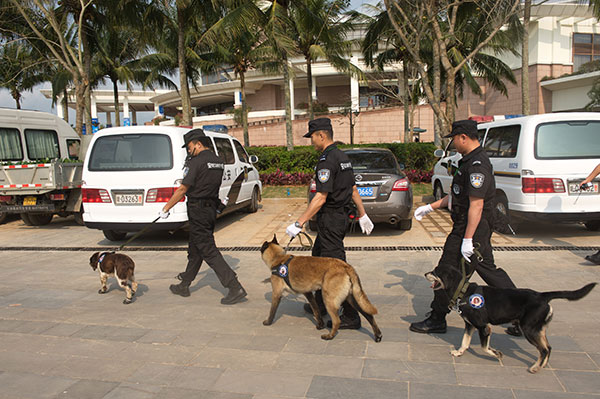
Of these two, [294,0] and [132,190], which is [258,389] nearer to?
[132,190]

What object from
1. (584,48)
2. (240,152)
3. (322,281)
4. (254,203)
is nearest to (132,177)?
(240,152)

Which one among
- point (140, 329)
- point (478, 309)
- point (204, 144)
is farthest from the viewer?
point (204, 144)

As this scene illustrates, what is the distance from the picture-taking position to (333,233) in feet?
13.5

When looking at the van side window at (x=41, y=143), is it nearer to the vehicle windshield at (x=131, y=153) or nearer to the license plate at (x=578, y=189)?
the vehicle windshield at (x=131, y=153)

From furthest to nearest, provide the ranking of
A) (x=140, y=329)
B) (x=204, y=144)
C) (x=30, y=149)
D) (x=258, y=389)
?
(x=30, y=149), (x=204, y=144), (x=140, y=329), (x=258, y=389)

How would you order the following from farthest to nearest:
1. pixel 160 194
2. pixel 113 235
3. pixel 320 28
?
pixel 320 28, pixel 113 235, pixel 160 194

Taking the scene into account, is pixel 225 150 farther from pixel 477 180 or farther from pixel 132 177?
pixel 477 180

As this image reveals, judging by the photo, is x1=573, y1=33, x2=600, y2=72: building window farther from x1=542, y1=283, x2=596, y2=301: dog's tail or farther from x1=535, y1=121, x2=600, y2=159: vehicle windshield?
x1=542, y1=283, x2=596, y2=301: dog's tail

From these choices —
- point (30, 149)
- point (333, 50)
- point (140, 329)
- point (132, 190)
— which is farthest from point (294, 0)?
point (140, 329)

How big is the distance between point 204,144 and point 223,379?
271 cm

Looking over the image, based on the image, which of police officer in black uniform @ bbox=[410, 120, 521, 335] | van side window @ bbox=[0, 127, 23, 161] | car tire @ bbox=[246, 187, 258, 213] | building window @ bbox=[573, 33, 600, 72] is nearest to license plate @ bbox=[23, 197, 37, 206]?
van side window @ bbox=[0, 127, 23, 161]

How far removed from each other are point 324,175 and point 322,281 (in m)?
0.90

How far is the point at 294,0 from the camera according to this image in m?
17.8

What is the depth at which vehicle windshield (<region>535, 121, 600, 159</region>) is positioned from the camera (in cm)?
719
